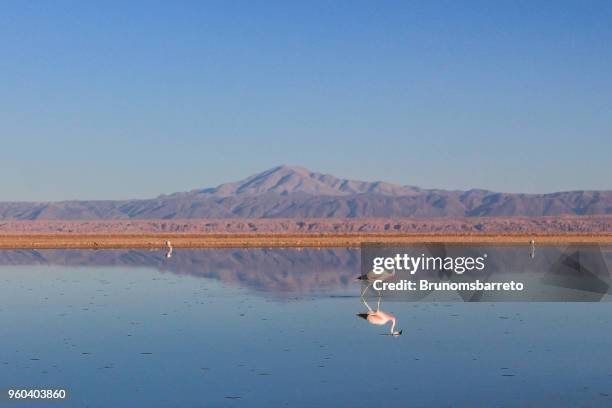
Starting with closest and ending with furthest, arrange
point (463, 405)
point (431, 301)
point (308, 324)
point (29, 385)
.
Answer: point (463, 405), point (29, 385), point (308, 324), point (431, 301)

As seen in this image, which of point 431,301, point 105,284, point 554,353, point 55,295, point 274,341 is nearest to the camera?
point 554,353

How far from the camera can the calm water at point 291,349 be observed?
20500mm

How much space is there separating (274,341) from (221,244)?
243ft

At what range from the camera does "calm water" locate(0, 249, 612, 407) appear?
67.3ft

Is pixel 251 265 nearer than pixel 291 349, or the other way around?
pixel 291 349

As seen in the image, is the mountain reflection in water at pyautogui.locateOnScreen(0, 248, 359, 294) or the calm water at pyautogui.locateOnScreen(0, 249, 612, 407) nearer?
the calm water at pyautogui.locateOnScreen(0, 249, 612, 407)

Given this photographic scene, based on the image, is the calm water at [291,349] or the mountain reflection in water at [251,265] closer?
the calm water at [291,349]

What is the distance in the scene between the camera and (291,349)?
25531 millimetres

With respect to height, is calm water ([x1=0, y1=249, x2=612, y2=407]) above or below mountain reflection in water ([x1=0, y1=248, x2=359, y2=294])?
below

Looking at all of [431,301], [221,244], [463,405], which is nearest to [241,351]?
[463,405]

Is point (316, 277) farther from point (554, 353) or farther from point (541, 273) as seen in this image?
point (554, 353)

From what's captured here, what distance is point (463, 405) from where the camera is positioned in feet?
63.7

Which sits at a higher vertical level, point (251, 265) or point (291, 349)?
point (251, 265)

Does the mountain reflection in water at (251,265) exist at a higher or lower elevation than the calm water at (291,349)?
higher
